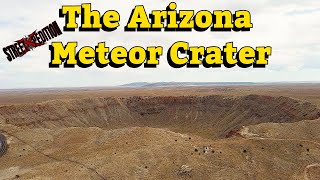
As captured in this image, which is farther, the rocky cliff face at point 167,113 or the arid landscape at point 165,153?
the rocky cliff face at point 167,113

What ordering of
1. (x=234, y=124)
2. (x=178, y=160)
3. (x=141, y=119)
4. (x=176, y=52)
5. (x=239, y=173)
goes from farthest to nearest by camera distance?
(x=141, y=119) → (x=234, y=124) → (x=176, y=52) → (x=178, y=160) → (x=239, y=173)

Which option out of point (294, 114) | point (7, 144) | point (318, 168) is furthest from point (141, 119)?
point (318, 168)

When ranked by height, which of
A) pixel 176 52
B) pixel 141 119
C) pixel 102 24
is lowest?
pixel 141 119

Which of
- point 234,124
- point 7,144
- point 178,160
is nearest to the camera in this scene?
point 178,160

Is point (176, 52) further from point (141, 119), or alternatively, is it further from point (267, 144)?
point (141, 119)

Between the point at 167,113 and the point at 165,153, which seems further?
the point at 167,113

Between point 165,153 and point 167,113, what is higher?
point 165,153

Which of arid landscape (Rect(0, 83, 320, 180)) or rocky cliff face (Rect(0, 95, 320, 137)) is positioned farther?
rocky cliff face (Rect(0, 95, 320, 137))

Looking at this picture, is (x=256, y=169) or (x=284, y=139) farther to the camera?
(x=284, y=139)

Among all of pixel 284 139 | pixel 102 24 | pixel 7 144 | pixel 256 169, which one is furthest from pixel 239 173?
pixel 7 144

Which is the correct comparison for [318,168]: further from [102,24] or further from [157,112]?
[157,112]

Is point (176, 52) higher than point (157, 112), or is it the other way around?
point (176, 52)
